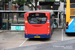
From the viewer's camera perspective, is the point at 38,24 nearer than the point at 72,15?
Yes

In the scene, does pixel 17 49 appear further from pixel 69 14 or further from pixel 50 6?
pixel 50 6

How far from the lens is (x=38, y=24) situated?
11914mm

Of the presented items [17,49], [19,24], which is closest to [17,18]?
[19,24]

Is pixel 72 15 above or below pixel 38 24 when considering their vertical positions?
above

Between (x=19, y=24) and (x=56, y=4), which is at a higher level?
(x=56, y=4)

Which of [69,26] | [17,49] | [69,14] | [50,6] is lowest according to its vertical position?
[17,49]

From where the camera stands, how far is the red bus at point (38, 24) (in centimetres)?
1184

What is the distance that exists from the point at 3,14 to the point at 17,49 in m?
10.9

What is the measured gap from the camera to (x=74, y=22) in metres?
13.2

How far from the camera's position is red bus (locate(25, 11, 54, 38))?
11844mm

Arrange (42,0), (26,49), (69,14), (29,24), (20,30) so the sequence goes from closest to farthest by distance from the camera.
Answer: (26,49)
(29,24)
(69,14)
(20,30)
(42,0)

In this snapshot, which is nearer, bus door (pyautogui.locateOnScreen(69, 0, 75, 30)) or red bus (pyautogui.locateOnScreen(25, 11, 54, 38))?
red bus (pyautogui.locateOnScreen(25, 11, 54, 38))

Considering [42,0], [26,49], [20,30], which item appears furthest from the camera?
[42,0]

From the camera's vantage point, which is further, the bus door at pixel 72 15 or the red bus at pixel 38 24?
the bus door at pixel 72 15
